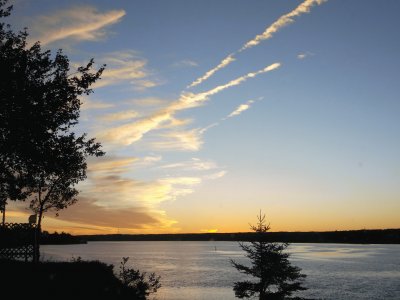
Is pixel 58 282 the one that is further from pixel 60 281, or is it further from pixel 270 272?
pixel 270 272

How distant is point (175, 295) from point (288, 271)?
31.4 metres

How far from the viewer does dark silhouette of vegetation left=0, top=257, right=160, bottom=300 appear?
19.1 metres

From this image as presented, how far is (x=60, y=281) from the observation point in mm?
21781

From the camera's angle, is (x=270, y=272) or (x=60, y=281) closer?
(x=60, y=281)

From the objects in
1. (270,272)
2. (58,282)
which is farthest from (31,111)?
(270,272)

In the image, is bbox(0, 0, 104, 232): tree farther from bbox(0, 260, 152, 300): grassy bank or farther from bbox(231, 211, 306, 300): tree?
bbox(231, 211, 306, 300): tree

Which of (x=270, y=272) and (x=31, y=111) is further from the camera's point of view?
(x=270, y=272)

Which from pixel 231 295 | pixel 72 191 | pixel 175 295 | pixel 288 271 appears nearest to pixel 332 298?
pixel 231 295

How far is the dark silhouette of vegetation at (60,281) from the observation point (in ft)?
62.6

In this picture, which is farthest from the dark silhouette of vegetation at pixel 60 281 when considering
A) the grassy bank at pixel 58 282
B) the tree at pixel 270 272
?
the tree at pixel 270 272

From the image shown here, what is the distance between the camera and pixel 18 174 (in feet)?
71.9

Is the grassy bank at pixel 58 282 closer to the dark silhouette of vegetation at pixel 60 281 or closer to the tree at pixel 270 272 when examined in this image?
the dark silhouette of vegetation at pixel 60 281

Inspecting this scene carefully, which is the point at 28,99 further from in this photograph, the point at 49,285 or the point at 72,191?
the point at 72,191

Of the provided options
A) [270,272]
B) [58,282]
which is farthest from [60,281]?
[270,272]
